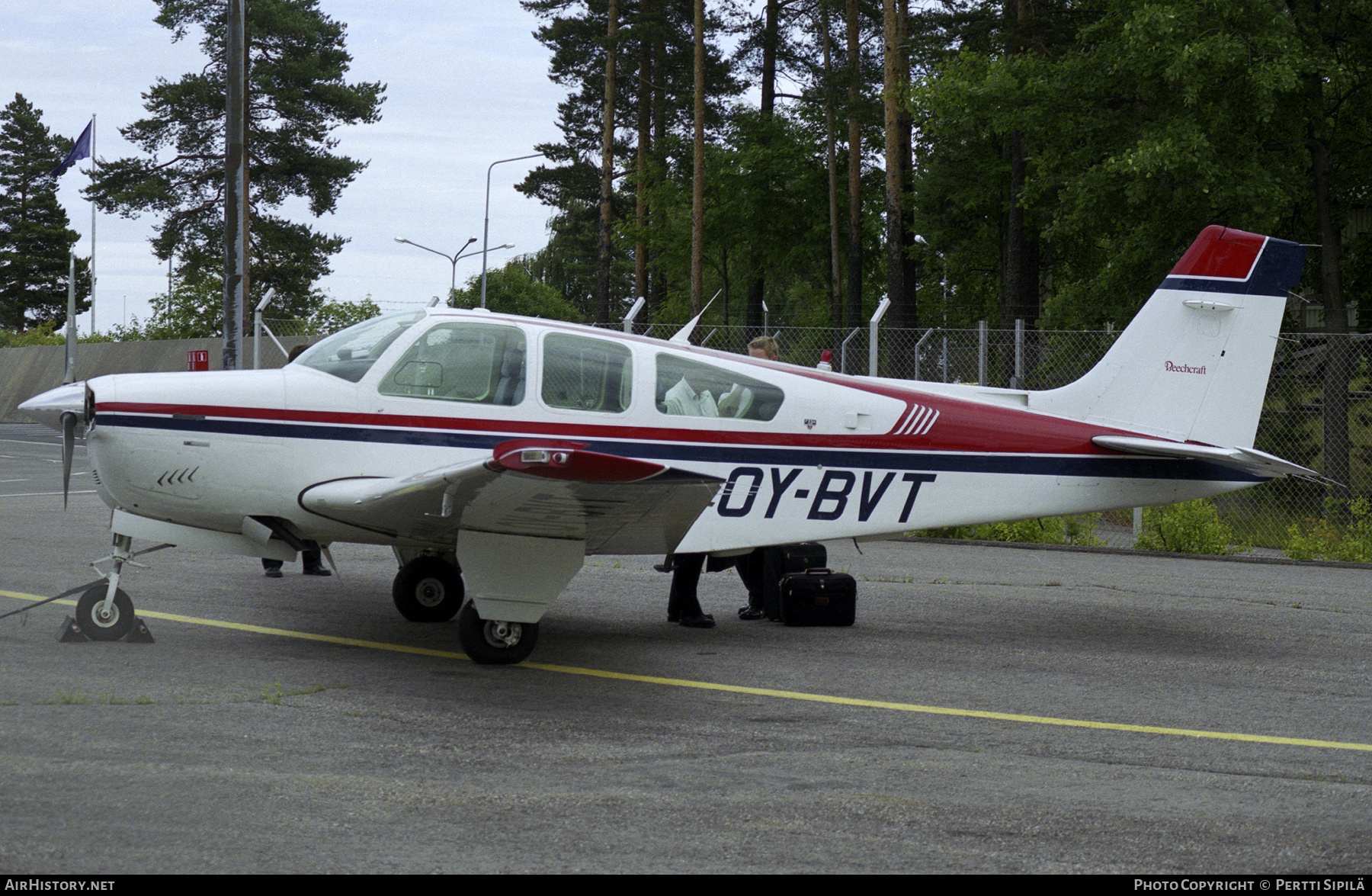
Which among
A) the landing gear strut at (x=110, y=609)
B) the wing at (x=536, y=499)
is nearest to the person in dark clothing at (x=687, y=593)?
the wing at (x=536, y=499)

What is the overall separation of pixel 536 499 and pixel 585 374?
5.37 ft

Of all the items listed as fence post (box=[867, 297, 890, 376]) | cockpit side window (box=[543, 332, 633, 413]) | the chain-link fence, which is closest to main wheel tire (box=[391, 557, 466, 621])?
cockpit side window (box=[543, 332, 633, 413])

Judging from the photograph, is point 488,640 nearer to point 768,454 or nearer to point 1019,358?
point 768,454

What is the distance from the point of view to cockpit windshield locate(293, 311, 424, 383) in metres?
7.43

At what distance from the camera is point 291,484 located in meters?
7.24

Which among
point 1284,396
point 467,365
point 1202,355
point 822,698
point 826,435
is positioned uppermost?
point 1284,396

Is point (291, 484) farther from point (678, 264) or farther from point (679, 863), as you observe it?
point (678, 264)

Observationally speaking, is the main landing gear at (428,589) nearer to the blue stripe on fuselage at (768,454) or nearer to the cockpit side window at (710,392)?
the blue stripe on fuselage at (768,454)

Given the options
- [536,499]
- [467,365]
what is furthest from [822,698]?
[467,365]

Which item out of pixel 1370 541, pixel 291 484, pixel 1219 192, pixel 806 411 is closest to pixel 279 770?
pixel 291 484

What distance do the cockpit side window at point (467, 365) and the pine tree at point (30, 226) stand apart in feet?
264

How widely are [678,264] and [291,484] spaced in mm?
35084

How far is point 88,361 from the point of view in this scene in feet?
136

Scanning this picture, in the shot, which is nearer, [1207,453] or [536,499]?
[536,499]
